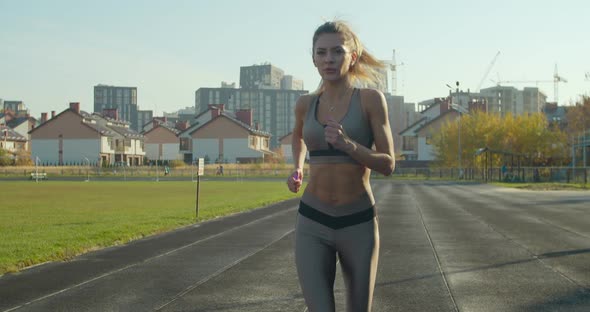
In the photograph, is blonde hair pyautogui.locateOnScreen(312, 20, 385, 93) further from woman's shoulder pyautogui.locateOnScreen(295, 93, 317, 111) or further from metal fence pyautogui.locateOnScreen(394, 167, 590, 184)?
metal fence pyautogui.locateOnScreen(394, 167, 590, 184)

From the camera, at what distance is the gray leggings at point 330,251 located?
3854 mm

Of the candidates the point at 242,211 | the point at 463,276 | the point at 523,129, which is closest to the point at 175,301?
the point at 463,276

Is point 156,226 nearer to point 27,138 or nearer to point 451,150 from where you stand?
point 451,150

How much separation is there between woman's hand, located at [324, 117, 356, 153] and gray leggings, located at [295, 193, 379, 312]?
421mm

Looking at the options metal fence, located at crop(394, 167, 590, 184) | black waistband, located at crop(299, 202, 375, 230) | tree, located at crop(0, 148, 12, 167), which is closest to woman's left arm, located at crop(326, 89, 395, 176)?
black waistband, located at crop(299, 202, 375, 230)

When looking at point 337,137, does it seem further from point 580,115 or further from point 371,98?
point 580,115

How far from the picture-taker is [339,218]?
12.6ft

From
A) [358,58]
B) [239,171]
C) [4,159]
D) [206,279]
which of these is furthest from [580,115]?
[358,58]

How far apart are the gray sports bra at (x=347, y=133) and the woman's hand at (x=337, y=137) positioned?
200 mm

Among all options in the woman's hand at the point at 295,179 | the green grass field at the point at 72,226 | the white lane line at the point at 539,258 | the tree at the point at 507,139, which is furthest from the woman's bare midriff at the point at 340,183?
the tree at the point at 507,139

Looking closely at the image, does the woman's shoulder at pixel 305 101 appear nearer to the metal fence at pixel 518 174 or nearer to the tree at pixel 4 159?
the metal fence at pixel 518 174

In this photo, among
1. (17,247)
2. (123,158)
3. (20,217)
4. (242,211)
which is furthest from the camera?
(123,158)

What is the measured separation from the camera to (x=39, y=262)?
40.0ft

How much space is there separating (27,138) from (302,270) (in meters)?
130
